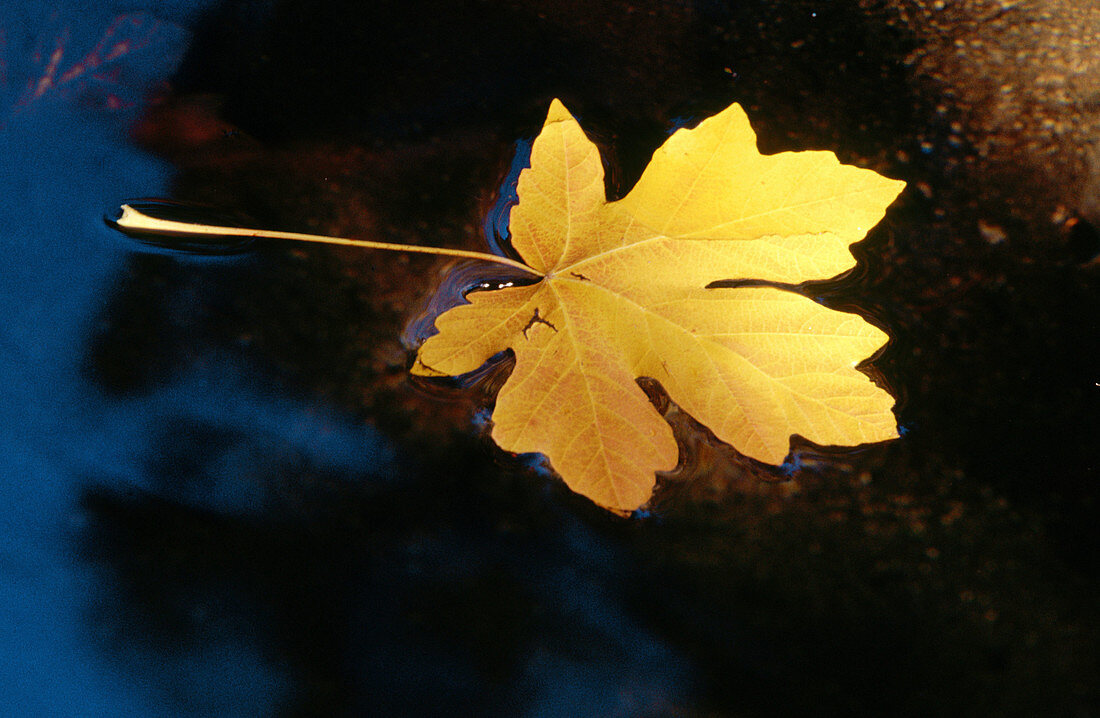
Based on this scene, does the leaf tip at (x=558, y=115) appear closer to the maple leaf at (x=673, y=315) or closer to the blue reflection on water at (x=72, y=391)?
the maple leaf at (x=673, y=315)

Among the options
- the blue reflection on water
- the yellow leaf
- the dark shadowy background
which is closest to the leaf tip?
the yellow leaf

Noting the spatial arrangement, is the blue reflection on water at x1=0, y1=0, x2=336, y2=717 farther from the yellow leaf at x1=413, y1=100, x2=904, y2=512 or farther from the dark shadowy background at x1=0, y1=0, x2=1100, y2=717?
the yellow leaf at x1=413, y1=100, x2=904, y2=512

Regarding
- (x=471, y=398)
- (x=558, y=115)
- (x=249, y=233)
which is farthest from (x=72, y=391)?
(x=558, y=115)

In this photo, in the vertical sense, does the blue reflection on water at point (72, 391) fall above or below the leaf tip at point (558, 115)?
below

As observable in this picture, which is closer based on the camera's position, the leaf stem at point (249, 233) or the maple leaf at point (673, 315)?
the maple leaf at point (673, 315)

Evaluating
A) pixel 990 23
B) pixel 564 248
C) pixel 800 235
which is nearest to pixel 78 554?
pixel 564 248

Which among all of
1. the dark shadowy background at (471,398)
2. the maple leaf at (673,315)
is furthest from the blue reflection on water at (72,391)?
the maple leaf at (673,315)

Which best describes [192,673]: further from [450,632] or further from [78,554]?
[450,632]
